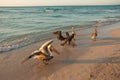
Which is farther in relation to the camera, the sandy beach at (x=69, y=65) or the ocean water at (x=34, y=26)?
the ocean water at (x=34, y=26)

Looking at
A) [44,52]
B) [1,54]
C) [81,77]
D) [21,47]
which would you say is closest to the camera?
[81,77]

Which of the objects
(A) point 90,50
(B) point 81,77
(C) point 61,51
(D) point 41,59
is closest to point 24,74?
(D) point 41,59

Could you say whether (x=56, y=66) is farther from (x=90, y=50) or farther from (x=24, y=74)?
(x=90, y=50)

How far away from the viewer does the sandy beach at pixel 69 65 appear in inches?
279

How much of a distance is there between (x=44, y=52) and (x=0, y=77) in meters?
1.74

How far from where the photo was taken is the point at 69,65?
26.6 ft

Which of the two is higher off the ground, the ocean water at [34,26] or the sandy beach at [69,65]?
the sandy beach at [69,65]

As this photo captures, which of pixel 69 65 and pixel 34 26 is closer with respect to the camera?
pixel 69 65

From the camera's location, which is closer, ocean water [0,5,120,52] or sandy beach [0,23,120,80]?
sandy beach [0,23,120,80]

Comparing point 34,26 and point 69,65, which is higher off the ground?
point 69,65

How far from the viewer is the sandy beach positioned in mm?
7082

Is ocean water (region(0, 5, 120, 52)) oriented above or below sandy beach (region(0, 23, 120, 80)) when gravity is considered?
below

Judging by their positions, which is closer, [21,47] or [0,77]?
[0,77]

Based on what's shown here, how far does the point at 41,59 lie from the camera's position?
8336 mm
